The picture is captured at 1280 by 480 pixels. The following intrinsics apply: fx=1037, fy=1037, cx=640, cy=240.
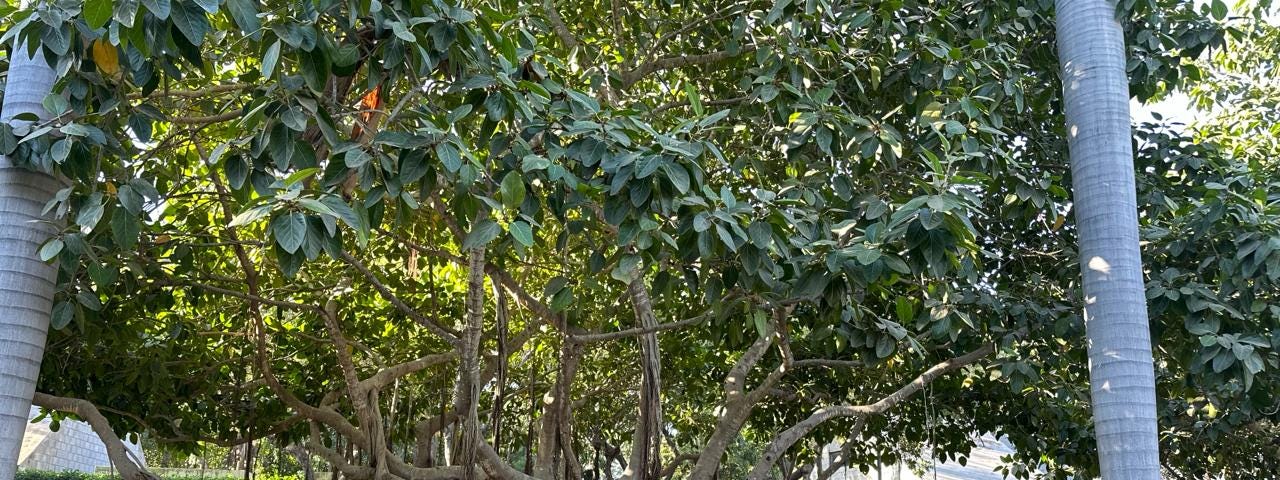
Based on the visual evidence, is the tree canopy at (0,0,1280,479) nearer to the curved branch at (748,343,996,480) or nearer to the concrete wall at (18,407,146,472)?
the curved branch at (748,343,996,480)

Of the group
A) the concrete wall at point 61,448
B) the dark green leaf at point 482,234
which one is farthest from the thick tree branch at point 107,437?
the concrete wall at point 61,448

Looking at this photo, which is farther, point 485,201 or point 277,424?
point 277,424

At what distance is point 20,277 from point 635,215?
5.52ft

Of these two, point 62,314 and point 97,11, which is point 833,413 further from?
point 97,11

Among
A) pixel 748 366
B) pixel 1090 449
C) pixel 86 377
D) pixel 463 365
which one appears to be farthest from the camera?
pixel 1090 449

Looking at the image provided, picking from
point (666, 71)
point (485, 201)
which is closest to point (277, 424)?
point (666, 71)

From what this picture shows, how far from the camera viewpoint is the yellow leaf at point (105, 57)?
2959 millimetres

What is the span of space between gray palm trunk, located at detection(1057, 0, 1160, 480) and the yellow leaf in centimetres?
330

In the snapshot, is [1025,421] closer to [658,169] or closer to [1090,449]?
[1090,449]

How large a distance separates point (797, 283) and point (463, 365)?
1720 millimetres

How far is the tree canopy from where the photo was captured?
294cm

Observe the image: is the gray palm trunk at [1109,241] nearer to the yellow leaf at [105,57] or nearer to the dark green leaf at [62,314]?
the yellow leaf at [105,57]

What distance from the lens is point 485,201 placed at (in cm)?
299

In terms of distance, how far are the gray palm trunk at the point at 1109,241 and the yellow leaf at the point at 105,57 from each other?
10.8ft
